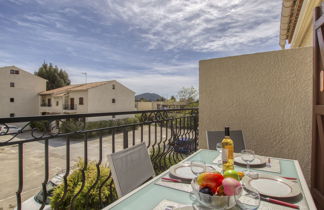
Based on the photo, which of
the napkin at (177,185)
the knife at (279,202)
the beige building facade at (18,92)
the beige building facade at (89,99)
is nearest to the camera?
the knife at (279,202)

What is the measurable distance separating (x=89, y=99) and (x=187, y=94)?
9349 mm

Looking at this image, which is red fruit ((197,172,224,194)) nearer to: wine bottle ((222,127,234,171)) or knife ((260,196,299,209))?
knife ((260,196,299,209))

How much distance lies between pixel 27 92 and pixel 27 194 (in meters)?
17.4

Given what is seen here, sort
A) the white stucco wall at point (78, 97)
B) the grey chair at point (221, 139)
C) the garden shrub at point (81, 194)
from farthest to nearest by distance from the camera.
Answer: the white stucco wall at point (78, 97) → the garden shrub at point (81, 194) → the grey chair at point (221, 139)

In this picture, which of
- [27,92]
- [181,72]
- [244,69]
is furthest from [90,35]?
[27,92]

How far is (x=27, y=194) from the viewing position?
6387mm

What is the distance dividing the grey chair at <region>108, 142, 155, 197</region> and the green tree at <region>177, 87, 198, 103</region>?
16933 millimetres

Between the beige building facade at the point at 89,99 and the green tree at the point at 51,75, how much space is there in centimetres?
478

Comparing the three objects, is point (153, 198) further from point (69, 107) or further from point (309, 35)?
point (69, 107)

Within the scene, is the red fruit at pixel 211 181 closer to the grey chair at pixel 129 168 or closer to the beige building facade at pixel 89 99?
the grey chair at pixel 129 168

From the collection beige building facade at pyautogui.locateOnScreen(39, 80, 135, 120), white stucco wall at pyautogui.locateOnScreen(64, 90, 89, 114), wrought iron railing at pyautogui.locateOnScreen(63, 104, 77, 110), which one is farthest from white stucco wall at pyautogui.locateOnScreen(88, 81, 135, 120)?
wrought iron railing at pyautogui.locateOnScreen(63, 104, 77, 110)

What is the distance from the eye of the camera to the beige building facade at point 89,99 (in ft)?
54.4

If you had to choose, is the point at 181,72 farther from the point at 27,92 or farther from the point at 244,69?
the point at 27,92

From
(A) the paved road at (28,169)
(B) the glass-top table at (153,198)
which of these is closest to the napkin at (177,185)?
(B) the glass-top table at (153,198)
